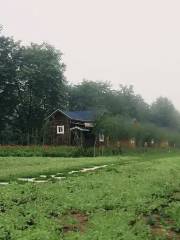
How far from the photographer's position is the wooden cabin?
5819 cm

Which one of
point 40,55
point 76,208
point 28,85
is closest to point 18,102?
point 28,85

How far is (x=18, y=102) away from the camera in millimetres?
69750

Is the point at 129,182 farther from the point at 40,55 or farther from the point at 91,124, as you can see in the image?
the point at 40,55

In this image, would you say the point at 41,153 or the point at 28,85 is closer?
the point at 41,153

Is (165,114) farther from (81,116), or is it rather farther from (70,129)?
(70,129)

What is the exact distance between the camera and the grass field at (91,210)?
898 cm

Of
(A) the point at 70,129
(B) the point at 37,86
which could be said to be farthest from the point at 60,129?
(B) the point at 37,86

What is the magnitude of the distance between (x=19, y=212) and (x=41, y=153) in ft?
96.0

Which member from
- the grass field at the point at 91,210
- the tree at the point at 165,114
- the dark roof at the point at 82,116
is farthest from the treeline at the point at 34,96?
the grass field at the point at 91,210

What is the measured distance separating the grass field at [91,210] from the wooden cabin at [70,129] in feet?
136

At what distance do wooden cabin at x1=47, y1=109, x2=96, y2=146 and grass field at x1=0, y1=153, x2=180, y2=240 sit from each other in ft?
136

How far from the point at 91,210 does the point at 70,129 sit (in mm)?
47680

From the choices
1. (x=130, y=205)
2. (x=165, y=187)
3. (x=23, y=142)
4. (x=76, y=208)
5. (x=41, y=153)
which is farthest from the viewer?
(x=23, y=142)

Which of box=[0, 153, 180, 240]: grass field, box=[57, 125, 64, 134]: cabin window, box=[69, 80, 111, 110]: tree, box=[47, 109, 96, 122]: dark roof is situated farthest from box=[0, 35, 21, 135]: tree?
box=[0, 153, 180, 240]: grass field
